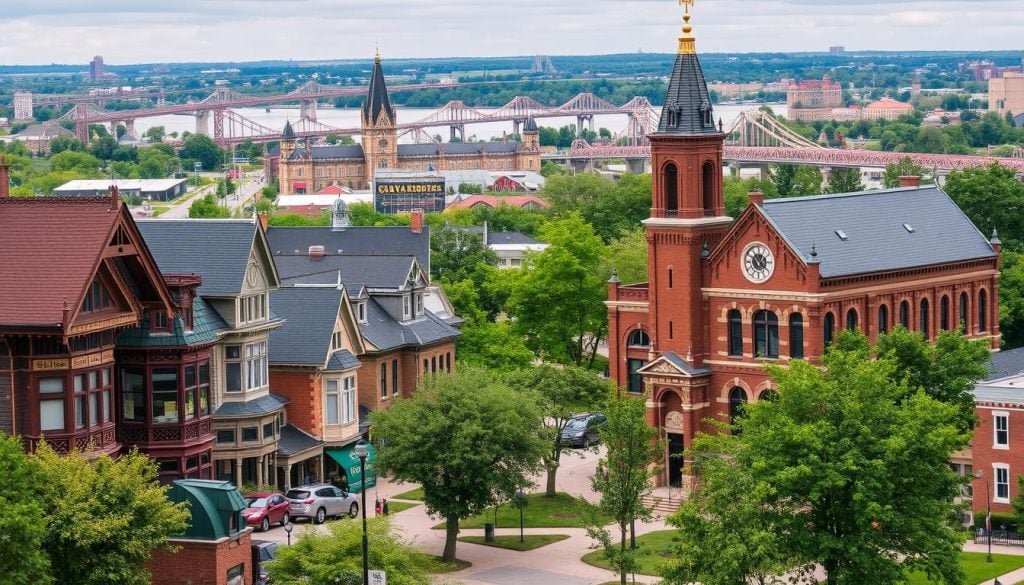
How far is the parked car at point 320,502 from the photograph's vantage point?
67.1 metres

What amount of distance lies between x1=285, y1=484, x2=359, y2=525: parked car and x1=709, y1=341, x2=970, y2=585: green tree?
16.7m

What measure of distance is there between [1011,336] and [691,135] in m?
24.9

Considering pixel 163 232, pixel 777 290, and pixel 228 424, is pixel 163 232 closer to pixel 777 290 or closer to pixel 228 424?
pixel 228 424

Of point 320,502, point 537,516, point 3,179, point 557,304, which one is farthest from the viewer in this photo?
point 557,304

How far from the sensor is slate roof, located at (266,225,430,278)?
103 m

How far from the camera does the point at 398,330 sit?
83.8m

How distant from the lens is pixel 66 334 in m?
51.9

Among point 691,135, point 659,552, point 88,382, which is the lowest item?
point 659,552

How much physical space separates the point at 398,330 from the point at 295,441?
1186 centimetres

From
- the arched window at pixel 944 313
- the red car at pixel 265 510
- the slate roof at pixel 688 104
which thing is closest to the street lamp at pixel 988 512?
the arched window at pixel 944 313

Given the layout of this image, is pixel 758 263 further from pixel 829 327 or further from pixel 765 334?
pixel 829 327

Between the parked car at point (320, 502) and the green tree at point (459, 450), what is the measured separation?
3.14 metres

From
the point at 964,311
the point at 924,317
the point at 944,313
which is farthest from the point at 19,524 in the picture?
the point at 964,311

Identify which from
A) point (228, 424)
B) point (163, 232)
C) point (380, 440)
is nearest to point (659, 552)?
point (380, 440)
